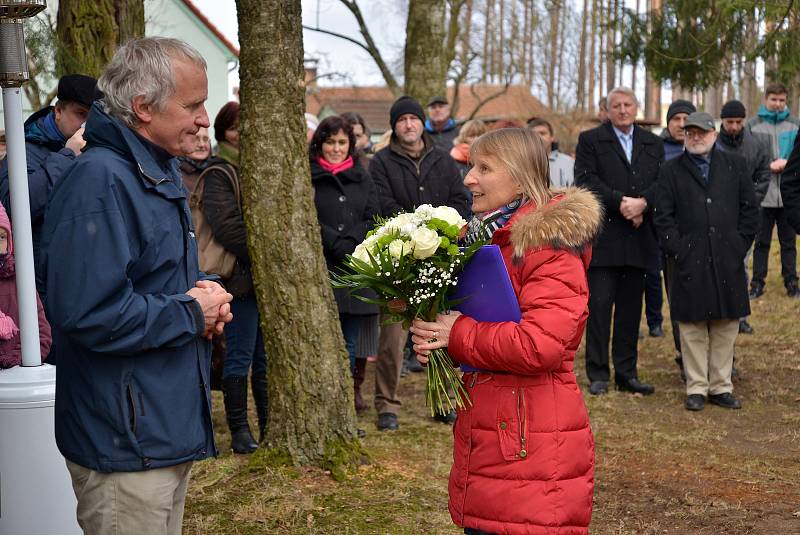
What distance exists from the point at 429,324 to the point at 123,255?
1157 mm

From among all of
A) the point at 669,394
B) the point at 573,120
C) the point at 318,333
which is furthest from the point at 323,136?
the point at 573,120

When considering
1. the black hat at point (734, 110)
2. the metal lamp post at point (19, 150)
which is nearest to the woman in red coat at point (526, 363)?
the metal lamp post at point (19, 150)

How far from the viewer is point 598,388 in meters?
8.50

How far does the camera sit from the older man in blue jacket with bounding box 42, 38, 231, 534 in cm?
268

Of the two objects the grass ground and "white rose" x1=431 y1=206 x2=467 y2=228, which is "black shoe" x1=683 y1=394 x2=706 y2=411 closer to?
the grass ground

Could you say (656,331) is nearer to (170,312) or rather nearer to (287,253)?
(287,253)

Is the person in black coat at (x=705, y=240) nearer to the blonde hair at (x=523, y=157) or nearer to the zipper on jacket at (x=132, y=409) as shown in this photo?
the blonde hair at (x=523, y=157)

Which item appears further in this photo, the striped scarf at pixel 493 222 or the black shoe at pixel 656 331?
the black shoe at pixel 656 331

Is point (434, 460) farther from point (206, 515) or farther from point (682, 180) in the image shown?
point (682, 180)

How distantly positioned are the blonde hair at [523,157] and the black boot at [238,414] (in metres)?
3.54

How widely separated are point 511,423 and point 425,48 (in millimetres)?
11476

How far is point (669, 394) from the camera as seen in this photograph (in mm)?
8562

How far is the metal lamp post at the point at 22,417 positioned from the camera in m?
4.29

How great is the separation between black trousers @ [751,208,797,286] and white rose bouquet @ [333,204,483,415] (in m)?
10.00
